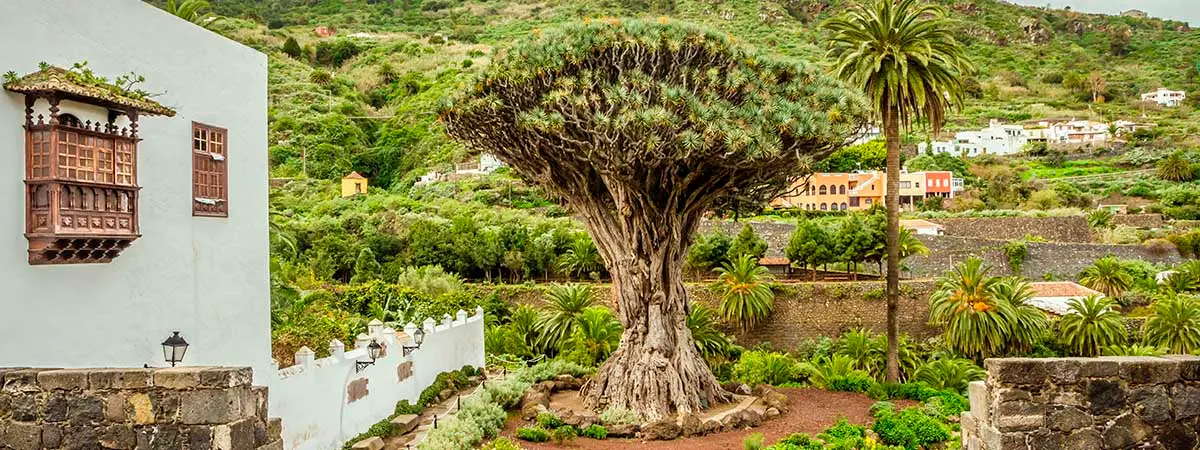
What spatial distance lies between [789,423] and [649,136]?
5.23m

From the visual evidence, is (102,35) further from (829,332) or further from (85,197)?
(829,332)

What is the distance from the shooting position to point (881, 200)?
5084 centimetres

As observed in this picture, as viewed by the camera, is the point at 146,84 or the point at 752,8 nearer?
the point at 146,84

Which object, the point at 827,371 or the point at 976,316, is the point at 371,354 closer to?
the point at 827,371

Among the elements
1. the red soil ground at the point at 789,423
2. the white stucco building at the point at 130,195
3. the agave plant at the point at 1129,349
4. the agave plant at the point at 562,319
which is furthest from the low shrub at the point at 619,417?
the agave plant at the point at 1129,349

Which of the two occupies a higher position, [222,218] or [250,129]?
[250,129]

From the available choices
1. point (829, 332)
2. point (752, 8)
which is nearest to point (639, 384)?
point (829, 332)

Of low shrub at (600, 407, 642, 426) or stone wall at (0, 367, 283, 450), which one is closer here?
stone wall at (0, 367, 283, 450)

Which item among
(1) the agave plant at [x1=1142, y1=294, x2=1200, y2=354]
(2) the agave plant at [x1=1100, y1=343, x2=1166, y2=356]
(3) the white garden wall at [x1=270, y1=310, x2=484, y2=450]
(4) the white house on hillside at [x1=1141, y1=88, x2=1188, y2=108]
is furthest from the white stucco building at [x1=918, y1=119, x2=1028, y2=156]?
(3) the white garden wall at [x1=270, y1=310, x2=484, y2=450]

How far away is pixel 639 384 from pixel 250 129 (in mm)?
7069

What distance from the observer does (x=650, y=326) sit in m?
15.8

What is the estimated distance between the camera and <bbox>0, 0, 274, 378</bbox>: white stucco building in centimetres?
878

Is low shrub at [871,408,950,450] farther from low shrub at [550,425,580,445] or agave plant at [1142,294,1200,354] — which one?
agave plant at [1142,294,1200,354]

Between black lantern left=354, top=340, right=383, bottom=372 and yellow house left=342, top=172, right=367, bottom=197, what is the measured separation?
118ft
